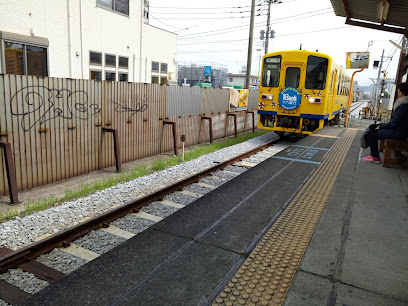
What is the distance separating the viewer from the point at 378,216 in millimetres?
4078

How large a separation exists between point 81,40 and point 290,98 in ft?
27.9

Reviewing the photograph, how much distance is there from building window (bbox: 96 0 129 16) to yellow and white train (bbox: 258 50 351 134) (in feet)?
24.7

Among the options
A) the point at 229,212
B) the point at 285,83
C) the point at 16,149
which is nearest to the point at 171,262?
the point at 229,212

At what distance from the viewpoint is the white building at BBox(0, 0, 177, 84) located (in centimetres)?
1019

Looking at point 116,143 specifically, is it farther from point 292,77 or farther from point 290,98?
point 292,77

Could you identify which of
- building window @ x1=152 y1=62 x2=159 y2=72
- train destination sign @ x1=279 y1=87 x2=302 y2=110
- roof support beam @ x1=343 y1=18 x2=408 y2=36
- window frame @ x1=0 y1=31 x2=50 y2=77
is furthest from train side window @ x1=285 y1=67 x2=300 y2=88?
building window @ x1=152 y1=62 x2=159 y2=72

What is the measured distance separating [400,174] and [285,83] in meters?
6.63

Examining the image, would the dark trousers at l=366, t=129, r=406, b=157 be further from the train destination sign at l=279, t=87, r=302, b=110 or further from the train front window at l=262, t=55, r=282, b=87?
the train front window at l=262, t=55, r=282, b=87

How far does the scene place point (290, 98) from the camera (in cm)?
1184

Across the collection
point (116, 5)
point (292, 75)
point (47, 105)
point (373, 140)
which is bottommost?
point (373, 140)

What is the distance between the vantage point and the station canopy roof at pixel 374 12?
5.90 meters

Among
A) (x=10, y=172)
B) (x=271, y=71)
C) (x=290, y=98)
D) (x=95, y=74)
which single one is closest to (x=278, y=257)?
(x=10, y=172)

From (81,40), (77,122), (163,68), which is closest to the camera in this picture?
(77,122)

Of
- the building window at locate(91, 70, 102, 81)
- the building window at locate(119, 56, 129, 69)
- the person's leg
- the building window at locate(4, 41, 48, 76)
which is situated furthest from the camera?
the building window at locate(119, 56, 129, 69)
